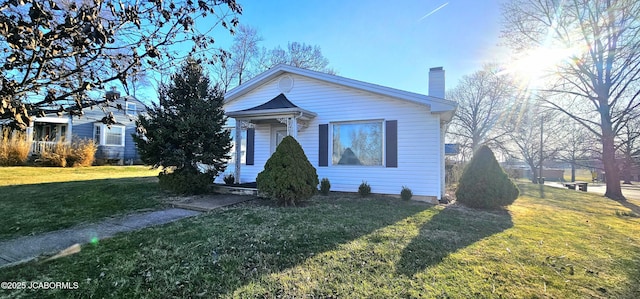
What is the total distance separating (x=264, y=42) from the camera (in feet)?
77.6

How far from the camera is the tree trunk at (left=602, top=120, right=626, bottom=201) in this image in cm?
1285

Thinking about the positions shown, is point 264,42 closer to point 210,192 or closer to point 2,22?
point 210,192

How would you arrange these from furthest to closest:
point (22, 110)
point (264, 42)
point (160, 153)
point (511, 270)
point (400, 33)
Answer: point (264, 42) → point (400, 33) → point (160, 153) → point (511, 270) → point (22, 110)

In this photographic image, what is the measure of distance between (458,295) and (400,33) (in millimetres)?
8615

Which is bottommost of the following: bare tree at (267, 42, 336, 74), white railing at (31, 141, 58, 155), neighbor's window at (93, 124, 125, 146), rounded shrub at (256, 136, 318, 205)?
rounded shrub at (256, 136, 318, 205)

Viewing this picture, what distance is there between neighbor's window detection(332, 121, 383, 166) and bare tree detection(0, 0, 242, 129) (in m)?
5.94

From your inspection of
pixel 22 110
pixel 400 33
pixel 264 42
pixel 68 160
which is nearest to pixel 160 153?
pixel 22 110

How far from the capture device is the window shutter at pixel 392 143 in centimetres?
841

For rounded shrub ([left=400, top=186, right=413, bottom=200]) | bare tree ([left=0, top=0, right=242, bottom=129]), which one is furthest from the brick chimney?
bare tree ([left=0, top=0, right=242, bottom=129])

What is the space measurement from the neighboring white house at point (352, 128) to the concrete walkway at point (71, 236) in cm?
437

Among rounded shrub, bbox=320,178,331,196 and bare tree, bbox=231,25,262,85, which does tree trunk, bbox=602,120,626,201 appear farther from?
bare tree, bbox=231,25,262,85

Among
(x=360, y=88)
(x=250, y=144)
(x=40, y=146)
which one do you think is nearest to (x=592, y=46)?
(x=360, y=88)

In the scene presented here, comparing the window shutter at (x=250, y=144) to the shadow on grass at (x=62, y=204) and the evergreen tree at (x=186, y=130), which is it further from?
the shadow on grass at (x=62, y=204)

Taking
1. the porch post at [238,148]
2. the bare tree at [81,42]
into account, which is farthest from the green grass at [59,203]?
the bare tree at [81,42]
